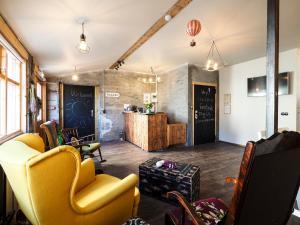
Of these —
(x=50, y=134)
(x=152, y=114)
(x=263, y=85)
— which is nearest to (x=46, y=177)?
(x=50, y=134)

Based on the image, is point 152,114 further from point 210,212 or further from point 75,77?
point 210,212

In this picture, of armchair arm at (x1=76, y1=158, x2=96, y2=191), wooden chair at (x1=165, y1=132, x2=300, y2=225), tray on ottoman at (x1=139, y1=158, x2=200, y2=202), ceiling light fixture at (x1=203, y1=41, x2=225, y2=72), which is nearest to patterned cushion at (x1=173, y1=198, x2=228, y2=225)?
→ wooden chair at (x1=165, y1=132, x2=300, y2=225)

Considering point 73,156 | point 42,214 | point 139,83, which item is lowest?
point 42,214

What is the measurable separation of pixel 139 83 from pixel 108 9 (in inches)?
174

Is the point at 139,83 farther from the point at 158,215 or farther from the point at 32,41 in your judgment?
the point at 158,215

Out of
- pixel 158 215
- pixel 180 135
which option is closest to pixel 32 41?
pixel 158 215

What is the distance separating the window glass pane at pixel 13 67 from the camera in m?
2.65

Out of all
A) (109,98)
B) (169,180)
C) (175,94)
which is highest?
(175,94)

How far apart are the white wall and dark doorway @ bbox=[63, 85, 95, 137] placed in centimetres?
436

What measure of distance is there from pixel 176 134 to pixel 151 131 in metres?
0.87

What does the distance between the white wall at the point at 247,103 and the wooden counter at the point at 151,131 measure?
219cm

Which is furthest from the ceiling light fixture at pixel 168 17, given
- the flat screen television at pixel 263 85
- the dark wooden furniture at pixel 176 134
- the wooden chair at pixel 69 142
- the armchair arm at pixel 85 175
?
the flat screen television at pixel 263 85

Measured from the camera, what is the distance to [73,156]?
1.13 metres

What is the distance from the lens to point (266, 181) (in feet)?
3.02
